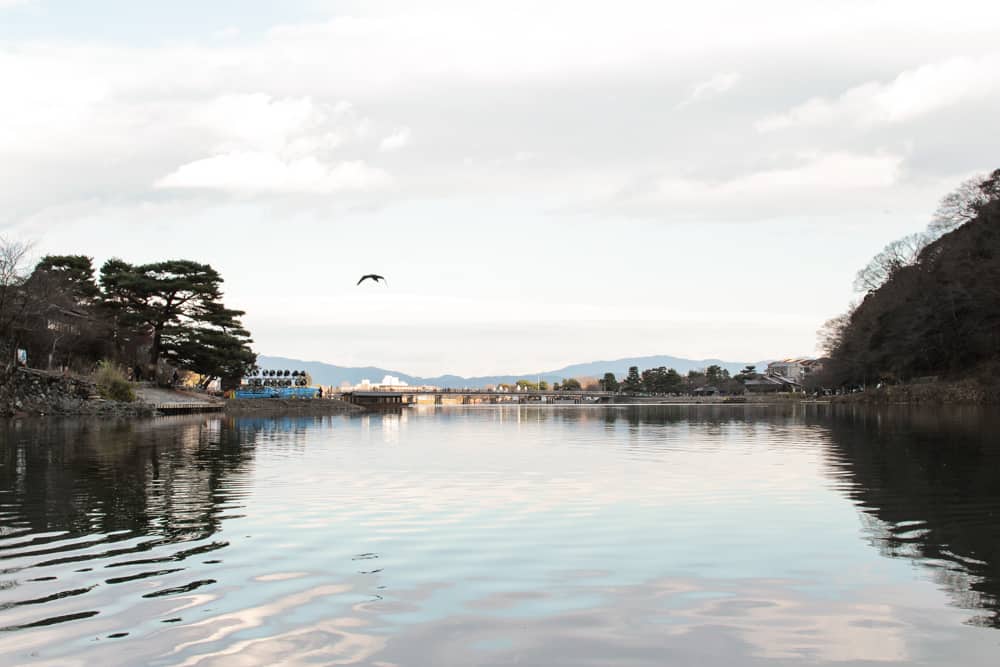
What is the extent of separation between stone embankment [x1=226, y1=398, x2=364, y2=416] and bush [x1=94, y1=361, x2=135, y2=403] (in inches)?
742

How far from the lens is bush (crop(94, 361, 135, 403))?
75625 mm

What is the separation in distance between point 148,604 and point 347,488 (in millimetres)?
12481

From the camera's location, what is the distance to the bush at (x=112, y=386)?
7562 centimetres

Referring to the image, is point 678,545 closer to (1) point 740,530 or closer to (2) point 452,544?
(1) point 740,530

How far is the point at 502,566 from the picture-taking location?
12.8 metres

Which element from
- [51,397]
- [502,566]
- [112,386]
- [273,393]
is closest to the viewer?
[502,566]

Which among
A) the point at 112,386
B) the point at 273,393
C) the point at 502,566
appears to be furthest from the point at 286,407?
the point at 502,566

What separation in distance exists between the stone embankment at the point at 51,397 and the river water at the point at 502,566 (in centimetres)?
4612

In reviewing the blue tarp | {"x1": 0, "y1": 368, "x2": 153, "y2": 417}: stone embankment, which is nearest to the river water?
{"x1": 0, "y1": 368, "x2": 153, "y2": 417}: stone embankment

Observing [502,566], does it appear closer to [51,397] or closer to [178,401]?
[51,397]

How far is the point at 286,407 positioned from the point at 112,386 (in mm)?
31889

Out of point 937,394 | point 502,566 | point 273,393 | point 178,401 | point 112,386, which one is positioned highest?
point 112,386

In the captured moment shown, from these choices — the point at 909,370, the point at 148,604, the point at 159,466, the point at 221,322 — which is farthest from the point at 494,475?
the point at 909,370

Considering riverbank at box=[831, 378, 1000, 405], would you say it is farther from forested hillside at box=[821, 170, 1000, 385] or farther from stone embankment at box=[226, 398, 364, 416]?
stone embankment at box=[226, 398, 364, 416]
